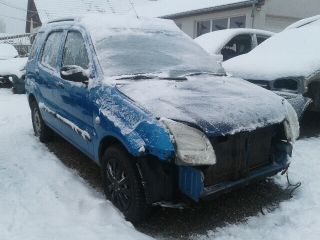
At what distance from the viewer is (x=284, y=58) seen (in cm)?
623

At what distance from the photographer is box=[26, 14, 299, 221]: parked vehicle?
10.4 ft

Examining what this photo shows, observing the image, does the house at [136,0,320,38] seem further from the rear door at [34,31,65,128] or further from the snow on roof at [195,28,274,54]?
the rear door at [34,31,65,128]

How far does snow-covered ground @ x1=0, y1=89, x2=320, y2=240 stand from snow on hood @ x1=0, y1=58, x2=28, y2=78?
23.4ft

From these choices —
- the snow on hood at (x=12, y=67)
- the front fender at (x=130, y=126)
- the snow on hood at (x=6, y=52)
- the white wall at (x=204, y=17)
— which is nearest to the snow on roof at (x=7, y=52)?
the snow on hood at (x=6, y=52)

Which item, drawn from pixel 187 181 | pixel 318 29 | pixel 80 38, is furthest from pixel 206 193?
pixel 318 29

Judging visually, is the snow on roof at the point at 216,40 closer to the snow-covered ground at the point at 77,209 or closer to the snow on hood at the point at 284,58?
the snow on hood at the point at 284,58

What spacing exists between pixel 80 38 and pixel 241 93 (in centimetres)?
199

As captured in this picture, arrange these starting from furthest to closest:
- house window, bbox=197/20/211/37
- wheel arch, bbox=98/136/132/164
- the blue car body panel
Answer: house window, bbox=197/20/211/37 < wheel arch, bbox=98/136/132/164 < the blue car body panel

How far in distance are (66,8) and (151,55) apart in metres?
23.2

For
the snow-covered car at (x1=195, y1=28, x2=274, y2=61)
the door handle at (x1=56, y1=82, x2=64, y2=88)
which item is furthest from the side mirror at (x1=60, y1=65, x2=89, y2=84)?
the snow-covered car at (x1=195, y1=28, x2=274, y2=61)

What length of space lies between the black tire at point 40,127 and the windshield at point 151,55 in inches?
90.0

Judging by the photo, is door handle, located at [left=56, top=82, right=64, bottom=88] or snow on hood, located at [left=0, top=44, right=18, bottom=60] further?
snow on hood, located at [left=0, top=44, right=18, bottom=60]

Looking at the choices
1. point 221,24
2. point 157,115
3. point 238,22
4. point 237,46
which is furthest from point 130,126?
point 221,24

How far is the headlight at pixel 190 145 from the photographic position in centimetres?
302
